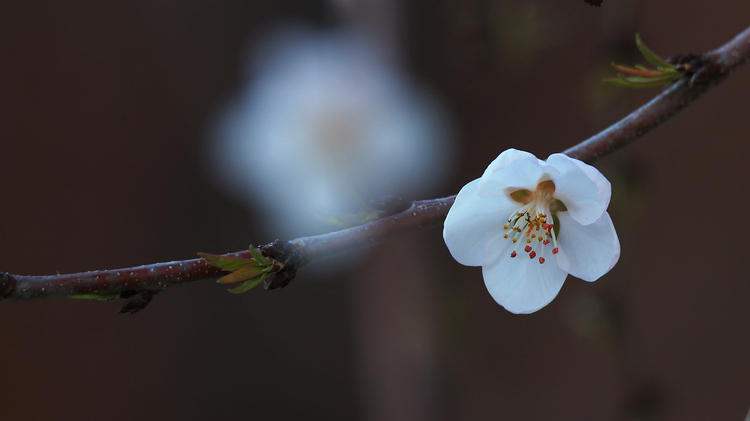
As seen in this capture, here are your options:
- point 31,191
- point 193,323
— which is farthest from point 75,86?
point 193,323

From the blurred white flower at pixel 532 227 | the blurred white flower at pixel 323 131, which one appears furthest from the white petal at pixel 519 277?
the blurred white flower at pixel 323 131

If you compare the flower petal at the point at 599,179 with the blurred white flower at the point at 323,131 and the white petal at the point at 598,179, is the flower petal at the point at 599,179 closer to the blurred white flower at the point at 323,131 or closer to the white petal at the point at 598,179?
the white petal at the point at 598,179

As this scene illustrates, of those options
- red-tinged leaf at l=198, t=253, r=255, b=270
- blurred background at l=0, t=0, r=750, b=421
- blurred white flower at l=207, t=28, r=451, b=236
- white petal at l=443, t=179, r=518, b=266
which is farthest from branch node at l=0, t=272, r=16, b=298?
blurred white flower at l=207, t=28, r=451, b=236

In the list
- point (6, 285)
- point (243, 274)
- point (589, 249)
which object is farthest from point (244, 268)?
point (589, 249)

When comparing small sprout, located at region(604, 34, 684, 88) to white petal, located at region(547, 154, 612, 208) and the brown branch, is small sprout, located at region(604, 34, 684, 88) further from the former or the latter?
white petal, located at region(547, 154, 612, 208)

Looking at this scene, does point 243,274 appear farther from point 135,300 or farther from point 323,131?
point 323,131
